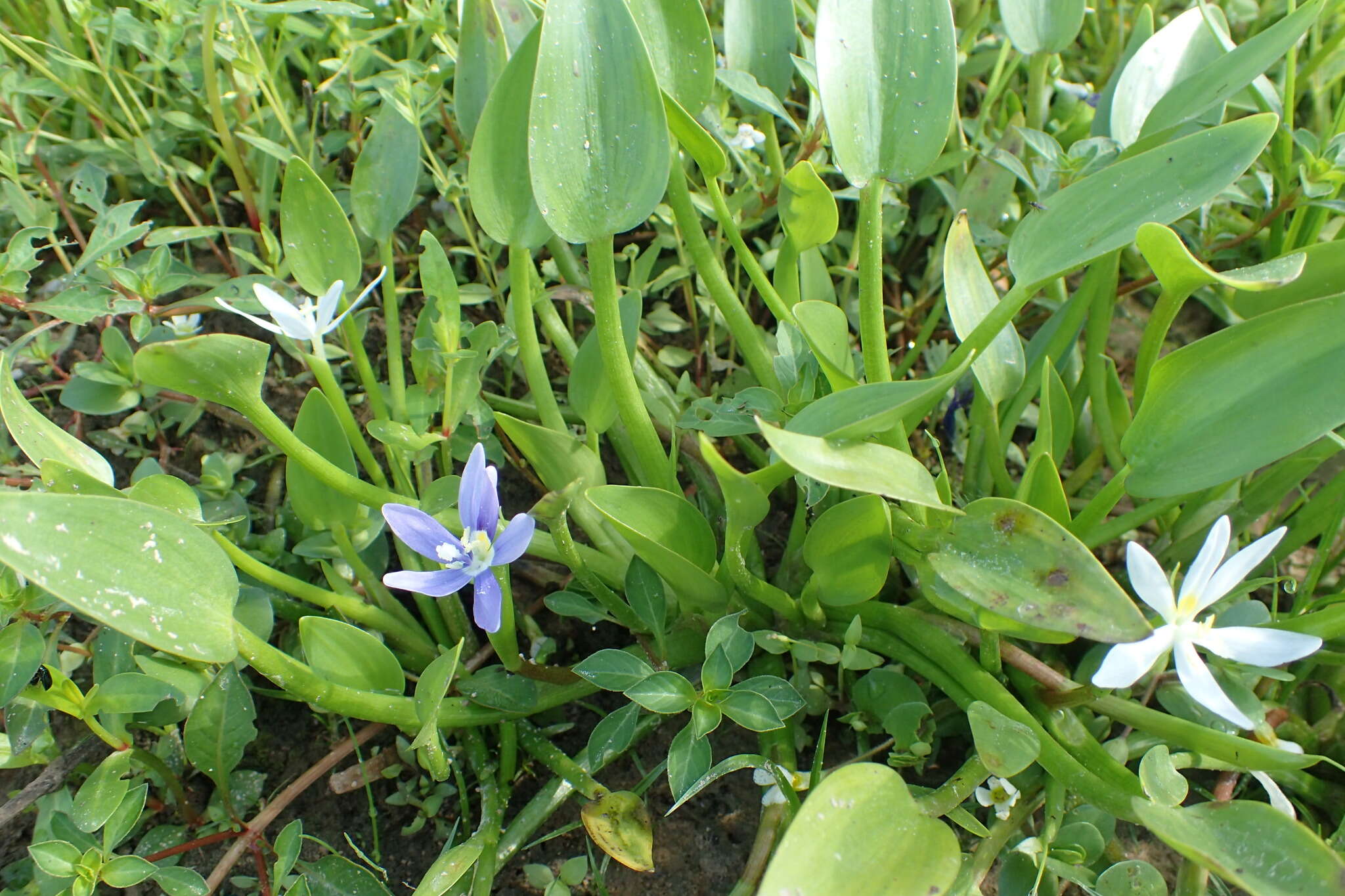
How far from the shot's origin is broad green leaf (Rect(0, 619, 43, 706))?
904 mm

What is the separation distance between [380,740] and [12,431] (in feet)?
1.76

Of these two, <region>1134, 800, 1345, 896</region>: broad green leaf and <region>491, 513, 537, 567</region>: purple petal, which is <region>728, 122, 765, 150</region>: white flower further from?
<region>1134, 800, 1345, 896</region>: broad green leaf

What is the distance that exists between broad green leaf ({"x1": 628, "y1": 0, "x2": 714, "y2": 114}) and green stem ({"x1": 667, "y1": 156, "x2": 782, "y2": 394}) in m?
0.09

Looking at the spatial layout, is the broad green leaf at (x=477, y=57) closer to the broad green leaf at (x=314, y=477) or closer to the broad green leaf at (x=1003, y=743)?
the broad green leaf at (x=314, y=477)

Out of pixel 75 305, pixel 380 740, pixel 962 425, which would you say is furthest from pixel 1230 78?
pixel 75 305

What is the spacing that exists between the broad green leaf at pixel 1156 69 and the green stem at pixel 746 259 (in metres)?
0.50

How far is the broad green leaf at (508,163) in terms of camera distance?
3.32 ft

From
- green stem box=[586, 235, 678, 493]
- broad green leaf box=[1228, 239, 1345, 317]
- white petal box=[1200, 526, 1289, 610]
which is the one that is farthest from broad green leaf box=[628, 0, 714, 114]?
white petal box=[1200, 526, 1289, 610]

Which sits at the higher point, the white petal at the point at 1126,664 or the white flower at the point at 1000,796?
the white petal at the point at 1126,664

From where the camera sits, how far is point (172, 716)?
1088mm

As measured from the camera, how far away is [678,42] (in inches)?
44.4

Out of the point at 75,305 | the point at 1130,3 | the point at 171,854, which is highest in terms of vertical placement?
the point at 1130,3

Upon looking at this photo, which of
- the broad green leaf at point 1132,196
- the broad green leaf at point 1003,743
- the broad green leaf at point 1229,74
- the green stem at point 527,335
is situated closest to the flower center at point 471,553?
the green stem at point 527,335

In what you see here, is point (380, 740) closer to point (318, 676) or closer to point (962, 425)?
point (318, 676)
